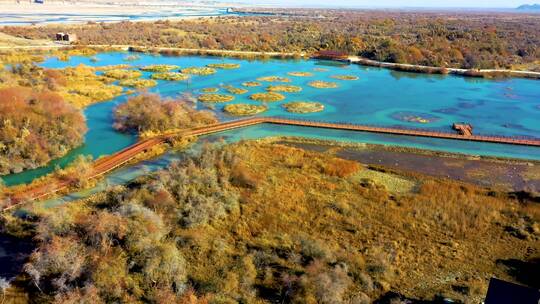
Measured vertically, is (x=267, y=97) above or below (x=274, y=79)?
below

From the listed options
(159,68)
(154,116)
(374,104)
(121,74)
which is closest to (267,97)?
(374,104)

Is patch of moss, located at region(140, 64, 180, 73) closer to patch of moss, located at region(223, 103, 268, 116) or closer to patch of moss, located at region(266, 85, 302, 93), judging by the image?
patch of moss, located at region(266, 85, 302, 93)

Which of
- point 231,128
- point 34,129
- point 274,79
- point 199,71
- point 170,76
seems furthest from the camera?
point 199,71

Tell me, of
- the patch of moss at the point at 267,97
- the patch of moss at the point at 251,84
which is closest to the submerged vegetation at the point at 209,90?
the patch of moss at the point at 251,84

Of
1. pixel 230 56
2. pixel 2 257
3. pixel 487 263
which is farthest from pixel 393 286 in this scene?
pixel 230 56

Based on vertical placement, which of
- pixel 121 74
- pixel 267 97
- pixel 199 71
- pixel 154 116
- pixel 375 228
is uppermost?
pixel 199 71

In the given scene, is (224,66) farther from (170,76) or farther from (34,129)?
(34,129)

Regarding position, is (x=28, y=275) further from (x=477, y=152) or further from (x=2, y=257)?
(x=477, y=152)

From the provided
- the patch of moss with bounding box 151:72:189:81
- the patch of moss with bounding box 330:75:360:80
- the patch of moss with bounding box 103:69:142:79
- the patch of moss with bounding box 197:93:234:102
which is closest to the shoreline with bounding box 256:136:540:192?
the patch of moss with bounding box 197:93:234:102

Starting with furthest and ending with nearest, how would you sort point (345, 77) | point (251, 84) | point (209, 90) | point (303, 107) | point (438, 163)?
1. point (345, 77)
2. point (251, 84)
3. point (209, 90)
4. point (303, 107)
5. point (438, 163)
